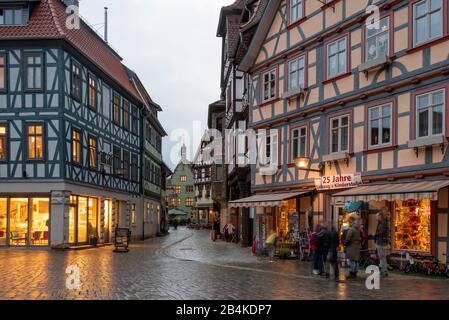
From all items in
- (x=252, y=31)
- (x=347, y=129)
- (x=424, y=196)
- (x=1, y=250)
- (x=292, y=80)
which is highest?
(x=252, y=31)

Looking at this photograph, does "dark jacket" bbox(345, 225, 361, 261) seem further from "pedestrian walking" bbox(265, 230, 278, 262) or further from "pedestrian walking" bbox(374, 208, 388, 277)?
"pedestrian walking" bbox(265, 230, 278, 262)

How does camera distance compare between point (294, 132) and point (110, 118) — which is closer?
point (294, 132)

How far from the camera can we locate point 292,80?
24.1 meters

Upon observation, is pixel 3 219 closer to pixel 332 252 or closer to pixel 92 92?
pixel 92 92

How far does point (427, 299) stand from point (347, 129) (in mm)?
9366

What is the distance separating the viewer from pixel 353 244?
16.0 m

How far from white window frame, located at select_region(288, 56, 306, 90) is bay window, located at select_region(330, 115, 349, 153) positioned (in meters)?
2.61

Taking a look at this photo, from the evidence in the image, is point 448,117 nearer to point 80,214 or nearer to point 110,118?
point 80,214

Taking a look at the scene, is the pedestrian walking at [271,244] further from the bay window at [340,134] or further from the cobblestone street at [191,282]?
the bay window at [340,134]

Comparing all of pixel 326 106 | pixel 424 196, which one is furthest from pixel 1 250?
pixel 424 196

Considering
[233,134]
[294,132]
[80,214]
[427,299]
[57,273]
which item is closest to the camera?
[427,299]

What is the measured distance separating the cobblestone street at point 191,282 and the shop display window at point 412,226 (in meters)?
1.53

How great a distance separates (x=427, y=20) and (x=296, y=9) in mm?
7548

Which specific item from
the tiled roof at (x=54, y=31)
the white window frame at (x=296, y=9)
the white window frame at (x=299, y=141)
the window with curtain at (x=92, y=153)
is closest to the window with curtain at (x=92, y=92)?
the tiled roof at (x=54, y=31)
